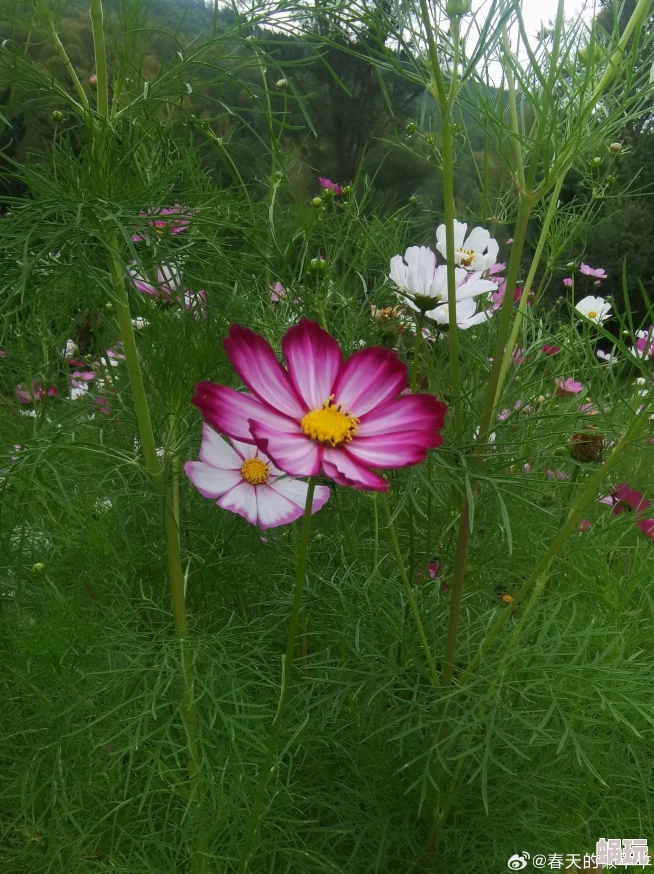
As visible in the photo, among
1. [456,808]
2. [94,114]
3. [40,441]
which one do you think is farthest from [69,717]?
[94,114]

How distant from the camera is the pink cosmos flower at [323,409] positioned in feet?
1.39

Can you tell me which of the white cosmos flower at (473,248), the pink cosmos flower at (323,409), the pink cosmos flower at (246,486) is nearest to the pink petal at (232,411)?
the pink cosmos flower at (323,409)

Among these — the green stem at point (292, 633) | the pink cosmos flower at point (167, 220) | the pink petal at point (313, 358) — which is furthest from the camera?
the pink cosmos flower at point (167, 220)

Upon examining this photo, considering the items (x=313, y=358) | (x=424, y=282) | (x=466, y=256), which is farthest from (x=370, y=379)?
(x=466, y=256)

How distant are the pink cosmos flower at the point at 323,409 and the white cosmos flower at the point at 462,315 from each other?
0.17 metres

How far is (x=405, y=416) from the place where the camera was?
0.48 meters

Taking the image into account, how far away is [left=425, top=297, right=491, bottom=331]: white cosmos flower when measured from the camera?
0.66 m

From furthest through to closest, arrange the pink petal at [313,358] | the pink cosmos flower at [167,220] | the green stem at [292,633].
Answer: the pink cosmos flower at [167,220], the pink petal at [313,358], the green stem at [292,633]

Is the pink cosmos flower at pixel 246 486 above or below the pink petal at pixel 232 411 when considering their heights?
above

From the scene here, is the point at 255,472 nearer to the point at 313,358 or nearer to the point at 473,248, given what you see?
the point at 313,358

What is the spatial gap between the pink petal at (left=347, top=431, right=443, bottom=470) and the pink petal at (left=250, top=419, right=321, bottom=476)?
0.10ft

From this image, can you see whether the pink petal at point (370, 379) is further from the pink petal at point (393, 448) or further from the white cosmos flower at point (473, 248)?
the white cosmos flower at point (473, 248)

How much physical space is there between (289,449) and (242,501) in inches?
11.6

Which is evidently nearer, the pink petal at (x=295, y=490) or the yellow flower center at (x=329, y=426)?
the yellow flower center at (x=329, y=426)
